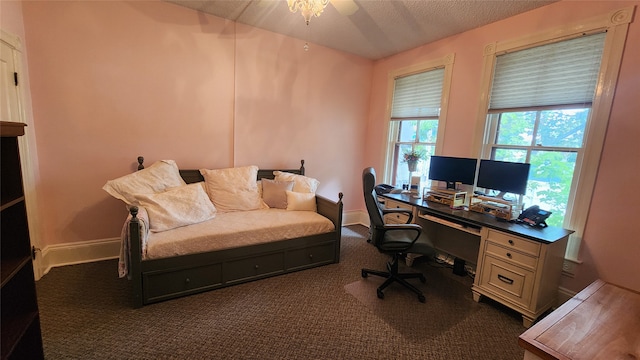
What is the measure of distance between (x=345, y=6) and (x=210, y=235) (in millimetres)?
2510

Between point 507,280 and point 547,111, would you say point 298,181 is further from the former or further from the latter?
point 547,111

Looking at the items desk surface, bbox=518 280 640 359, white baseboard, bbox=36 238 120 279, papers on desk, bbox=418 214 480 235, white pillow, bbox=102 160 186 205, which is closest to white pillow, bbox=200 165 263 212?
white pillow, bbox=102 160 186 205

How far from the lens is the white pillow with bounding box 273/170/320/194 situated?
3415mm

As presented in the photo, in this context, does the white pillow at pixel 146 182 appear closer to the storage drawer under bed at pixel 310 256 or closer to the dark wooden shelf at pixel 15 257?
the dark wooden shelf at pixel 15 257

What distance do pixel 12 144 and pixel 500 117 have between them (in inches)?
148

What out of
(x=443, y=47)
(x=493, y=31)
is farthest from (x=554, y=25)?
(x=443, y=47)

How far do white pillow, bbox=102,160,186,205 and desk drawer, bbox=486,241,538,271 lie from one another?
A: 303cm

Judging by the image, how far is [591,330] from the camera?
126 cm

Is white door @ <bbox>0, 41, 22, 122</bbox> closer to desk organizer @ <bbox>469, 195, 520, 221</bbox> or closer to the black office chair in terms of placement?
the black office chair

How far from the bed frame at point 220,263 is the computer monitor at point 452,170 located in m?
1.21

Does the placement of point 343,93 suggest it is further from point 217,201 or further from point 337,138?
point 217,201

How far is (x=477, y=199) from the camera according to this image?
2.62 metres

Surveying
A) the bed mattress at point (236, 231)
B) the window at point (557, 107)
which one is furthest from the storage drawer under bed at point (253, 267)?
the window at point (557, 107)

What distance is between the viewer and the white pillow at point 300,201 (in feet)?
10.4
